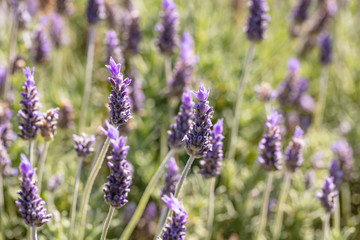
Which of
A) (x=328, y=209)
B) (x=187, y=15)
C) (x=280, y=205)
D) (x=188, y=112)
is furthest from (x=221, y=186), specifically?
(x=187, y=15)

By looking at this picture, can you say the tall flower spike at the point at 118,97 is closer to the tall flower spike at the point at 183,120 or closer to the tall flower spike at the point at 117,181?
the tall flower spike at the point at 117,181

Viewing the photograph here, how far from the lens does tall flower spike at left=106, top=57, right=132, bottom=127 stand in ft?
4.97

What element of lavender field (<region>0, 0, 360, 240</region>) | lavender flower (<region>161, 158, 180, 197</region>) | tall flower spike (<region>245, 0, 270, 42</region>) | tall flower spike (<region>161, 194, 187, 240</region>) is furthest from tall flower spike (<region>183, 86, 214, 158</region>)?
tall flower spike (<region>245, 0, 270, 42</region>)

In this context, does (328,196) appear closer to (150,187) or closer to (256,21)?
(150,187)

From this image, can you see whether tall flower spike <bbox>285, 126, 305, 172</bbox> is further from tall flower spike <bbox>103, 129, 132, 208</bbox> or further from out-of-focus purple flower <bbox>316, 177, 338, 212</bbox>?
tall flower spike <bbox>103, 129, 132, 208</bbox>

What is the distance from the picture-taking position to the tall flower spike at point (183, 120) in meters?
1.92

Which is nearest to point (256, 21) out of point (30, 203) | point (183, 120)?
point (183, 120)

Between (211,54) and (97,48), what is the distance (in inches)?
39.7

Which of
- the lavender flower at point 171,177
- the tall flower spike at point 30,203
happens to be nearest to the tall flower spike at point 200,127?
the lavender flower at point 171,177

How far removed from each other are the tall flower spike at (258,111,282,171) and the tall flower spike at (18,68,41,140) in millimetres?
977

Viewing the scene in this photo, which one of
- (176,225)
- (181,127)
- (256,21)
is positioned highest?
(256,21)

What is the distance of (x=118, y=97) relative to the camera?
1.55m

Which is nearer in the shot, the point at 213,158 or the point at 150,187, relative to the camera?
the point at 150,187

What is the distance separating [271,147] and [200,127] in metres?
0.64
